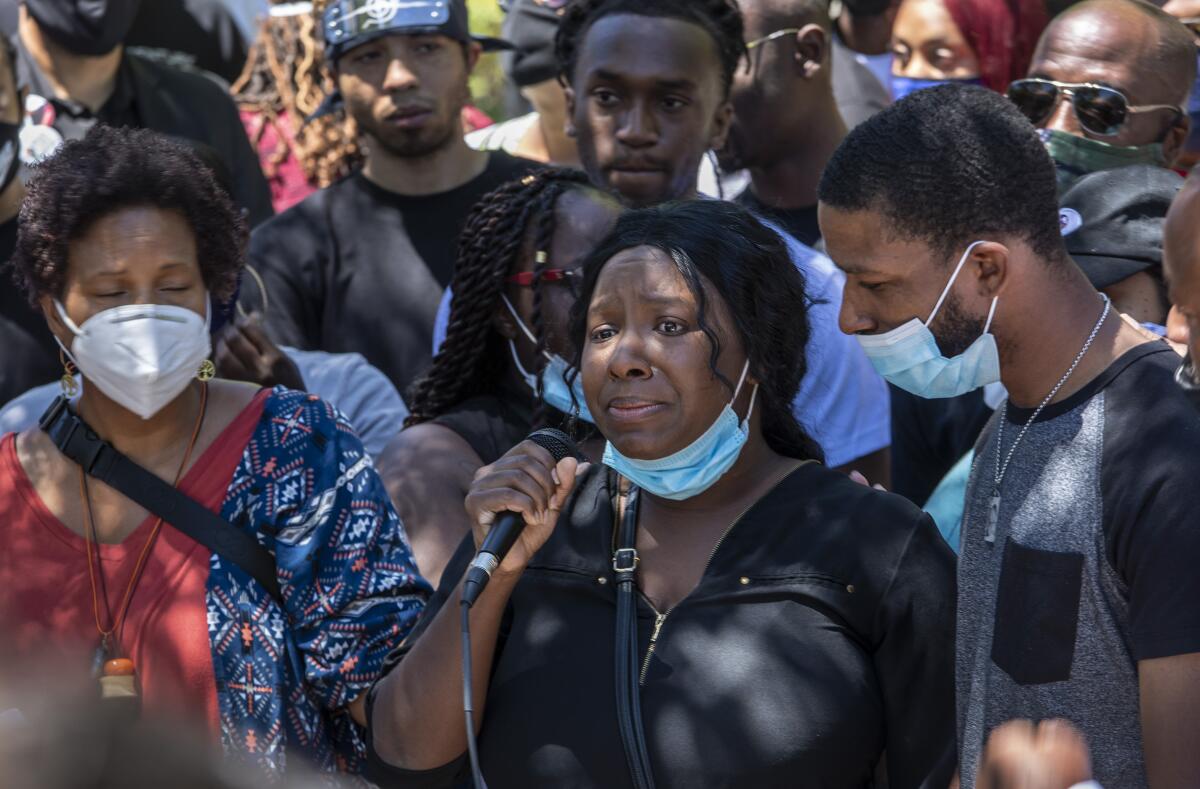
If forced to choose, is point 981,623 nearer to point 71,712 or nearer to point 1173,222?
point 1173,222

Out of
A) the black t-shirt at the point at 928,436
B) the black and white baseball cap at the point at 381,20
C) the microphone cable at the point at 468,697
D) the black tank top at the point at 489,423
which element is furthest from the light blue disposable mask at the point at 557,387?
the black and white baseball cap at the point at 381,20

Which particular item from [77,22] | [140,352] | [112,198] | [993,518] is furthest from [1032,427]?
[77,22]

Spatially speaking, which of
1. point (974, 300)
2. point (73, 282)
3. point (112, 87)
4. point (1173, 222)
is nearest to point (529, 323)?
point (73, 282)

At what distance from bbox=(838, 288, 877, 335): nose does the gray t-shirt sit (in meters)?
0.40

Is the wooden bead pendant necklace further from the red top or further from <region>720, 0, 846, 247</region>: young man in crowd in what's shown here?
<region>720, 0, 846, 247</region>: young man in crowd

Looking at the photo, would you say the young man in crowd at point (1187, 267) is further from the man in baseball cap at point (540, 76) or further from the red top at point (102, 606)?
the man in baseball cap at point (540, 76)

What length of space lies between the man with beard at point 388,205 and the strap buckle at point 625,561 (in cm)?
268

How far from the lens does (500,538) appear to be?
3287mm

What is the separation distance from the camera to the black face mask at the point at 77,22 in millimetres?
7246

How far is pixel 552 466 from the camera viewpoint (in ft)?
11.1

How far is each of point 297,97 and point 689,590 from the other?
19.4ft

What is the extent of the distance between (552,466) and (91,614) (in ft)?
4.25

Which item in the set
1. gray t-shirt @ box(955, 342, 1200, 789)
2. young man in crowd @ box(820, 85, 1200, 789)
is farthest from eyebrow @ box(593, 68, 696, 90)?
gray t-shirt @ box(955, 342, 1200, 789)

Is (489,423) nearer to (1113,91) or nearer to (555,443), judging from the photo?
(555,443)
